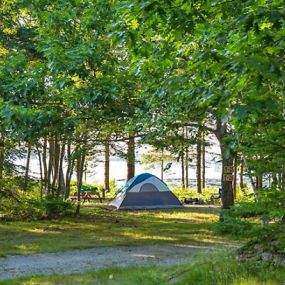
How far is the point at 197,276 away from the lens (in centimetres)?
540

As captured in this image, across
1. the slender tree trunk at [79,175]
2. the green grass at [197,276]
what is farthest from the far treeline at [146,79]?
the green grass at [197,276]

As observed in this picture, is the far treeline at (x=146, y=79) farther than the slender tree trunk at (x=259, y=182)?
No

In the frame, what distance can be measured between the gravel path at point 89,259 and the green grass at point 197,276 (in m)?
0.56

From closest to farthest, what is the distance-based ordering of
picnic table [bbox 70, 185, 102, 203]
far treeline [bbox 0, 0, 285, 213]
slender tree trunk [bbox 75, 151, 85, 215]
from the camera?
far treeline [bbox 0, 0, 285, 213], slender tree trunk [bbox 75, 151, 85, 215], picnic table [bbox 70, 185, 102, 203]

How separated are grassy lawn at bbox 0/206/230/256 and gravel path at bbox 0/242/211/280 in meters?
0.56

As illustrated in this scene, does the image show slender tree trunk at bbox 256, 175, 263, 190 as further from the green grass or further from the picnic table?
the picnic table

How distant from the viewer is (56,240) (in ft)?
34.0

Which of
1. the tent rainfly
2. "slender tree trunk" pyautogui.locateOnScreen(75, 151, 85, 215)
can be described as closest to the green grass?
"slender tree trunk" pyautogui.locateOnScreen(75, 151, 85, 215)

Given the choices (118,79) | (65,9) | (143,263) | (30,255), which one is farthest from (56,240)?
(65,9)

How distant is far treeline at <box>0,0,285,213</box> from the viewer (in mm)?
2967

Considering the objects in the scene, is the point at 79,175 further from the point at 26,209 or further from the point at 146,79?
the point at 146,79

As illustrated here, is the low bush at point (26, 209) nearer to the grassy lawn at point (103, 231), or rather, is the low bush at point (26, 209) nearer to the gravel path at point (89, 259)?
the grassy lawn at point (103, 231)

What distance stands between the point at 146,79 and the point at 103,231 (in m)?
5.36

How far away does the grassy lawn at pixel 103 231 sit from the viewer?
9.83m
